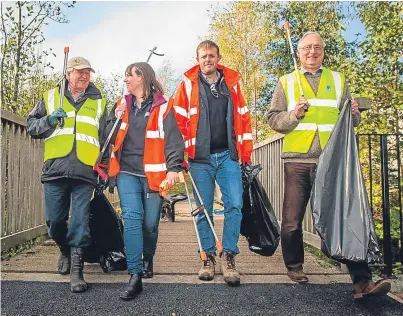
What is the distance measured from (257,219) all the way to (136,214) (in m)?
1.02

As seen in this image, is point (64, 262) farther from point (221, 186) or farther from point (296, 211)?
point (296, 211)

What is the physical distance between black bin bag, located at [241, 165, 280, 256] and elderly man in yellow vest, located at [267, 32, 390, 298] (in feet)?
0.61

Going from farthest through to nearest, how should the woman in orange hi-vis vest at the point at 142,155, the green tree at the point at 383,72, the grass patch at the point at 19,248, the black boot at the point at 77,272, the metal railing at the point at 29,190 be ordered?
the green tree at the point at 383,72, the grass patch at the point at 19,248, the metal railing at the point at 29,190, the woman in orange hi-vis vest at the point at 142,155, the black boot at the point at 77,272

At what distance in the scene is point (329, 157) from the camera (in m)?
3.13

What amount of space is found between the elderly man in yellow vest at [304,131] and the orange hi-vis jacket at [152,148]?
0.86 meters

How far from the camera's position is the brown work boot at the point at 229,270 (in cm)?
330

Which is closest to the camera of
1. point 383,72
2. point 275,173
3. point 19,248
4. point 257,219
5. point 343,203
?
point 343,203

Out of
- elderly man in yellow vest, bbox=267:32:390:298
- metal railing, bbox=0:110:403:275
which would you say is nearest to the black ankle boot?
elderly man in yellow vest, bbox=267:32:390:298

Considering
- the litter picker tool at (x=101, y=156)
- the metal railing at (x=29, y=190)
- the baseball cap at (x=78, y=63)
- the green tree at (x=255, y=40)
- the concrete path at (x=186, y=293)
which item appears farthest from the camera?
the green tree at (x=255, y=40)

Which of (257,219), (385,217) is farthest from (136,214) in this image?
(385,217)

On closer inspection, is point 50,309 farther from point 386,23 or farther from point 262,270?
point 386,23

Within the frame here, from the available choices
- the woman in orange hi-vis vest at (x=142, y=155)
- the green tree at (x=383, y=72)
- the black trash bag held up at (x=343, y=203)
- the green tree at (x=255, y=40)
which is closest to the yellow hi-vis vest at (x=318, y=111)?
the black trash bag held up at (x=343, y=203)

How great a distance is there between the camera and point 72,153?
136 inches

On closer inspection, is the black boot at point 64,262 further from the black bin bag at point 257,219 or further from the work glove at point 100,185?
the black bin bag at point 257,219
